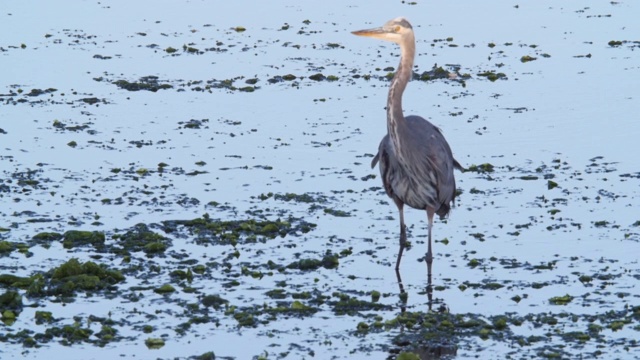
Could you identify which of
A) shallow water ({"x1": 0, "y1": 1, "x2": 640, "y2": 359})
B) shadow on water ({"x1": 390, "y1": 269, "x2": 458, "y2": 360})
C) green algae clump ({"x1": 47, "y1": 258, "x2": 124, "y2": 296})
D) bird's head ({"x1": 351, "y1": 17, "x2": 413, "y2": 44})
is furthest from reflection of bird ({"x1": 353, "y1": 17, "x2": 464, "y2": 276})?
green algae clump ({"x1": 47, "y1": 258, "x2": 124, "y2": 296})

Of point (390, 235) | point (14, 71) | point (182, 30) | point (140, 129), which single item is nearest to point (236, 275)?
point (390, 235)

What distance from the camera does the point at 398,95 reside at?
13953 mm

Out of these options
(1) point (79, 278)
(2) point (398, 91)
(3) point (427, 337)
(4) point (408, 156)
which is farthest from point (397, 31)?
(1) point (79, 278)

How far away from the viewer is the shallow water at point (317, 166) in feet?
40.5

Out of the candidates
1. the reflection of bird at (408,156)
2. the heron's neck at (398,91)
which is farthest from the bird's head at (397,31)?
the heron's neck at (398,91)

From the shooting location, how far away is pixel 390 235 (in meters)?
15.2

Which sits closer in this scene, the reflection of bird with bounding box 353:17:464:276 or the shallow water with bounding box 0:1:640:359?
the shallow water with bounding box 0:1:640:359

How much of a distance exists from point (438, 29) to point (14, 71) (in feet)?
32.5

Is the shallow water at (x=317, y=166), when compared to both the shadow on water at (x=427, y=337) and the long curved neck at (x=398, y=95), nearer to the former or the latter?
the shadow on water at (x=427, y=337)

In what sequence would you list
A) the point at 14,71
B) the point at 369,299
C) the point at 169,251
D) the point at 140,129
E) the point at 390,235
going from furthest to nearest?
the point at 14,71 < the point at 140,129 < the point at 390,235 < the point at 169,251 < the point at 369,299

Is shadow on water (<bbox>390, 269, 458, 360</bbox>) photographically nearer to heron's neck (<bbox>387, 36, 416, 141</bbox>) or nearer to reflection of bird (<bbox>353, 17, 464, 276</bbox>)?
reflection of bird (<bbox>353, 17, 464, 276</bbox>)

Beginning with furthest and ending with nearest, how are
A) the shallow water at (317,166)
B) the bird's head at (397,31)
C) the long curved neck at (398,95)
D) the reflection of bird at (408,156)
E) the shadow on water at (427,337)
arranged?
1. the bird's head at (397,31)
2. the reflection of bird at (408,156)
3. the long curved neck at (398,95)
4. the shallow water at (317,166)
5. the shadow on water at (427,337)

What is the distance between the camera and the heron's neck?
1385 cm

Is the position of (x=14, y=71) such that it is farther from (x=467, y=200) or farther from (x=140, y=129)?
(x=467, y=200)
